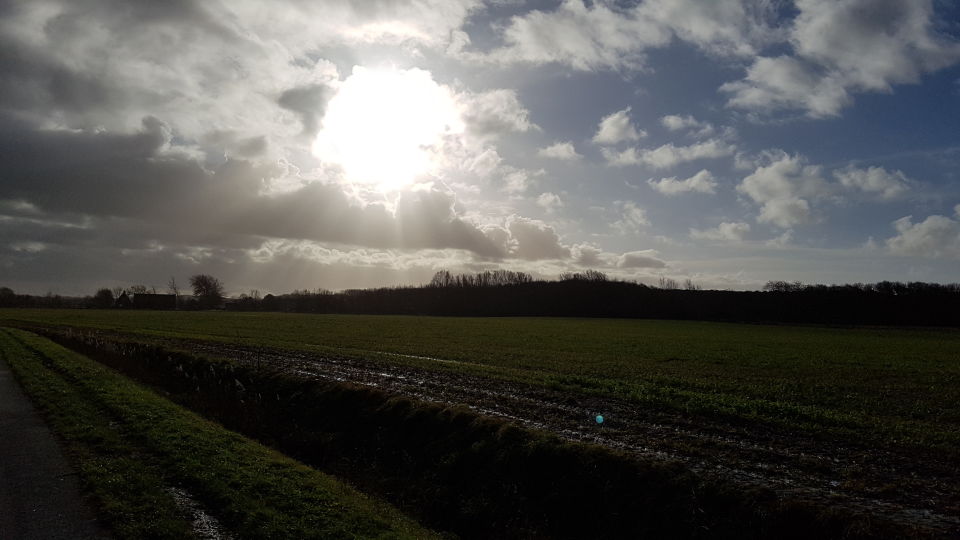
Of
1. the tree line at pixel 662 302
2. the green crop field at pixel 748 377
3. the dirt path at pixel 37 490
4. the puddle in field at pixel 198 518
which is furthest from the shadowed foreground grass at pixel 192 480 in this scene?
the tree line at pixel 662 302

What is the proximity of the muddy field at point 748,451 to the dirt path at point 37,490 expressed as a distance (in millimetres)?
10640

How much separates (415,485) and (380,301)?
569 ft

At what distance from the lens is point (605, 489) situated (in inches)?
482

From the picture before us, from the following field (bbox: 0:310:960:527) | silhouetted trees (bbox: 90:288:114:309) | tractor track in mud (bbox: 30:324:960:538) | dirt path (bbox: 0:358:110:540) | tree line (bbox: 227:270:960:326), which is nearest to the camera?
dirt path (bbox: 0:358:110:540)

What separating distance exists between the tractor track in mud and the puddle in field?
29.1ft

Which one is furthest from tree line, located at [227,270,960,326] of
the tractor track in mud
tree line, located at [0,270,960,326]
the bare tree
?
the tractor track in mud

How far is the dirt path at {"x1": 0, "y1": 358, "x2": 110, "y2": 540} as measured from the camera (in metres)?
8.60

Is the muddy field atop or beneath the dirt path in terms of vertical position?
beneath

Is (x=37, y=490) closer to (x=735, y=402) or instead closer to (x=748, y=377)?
(x=735, y=402)

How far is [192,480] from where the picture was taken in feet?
36.9

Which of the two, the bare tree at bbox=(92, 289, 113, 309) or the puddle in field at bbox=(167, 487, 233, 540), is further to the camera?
the bare tree at bbox=(92, 289, 113, 309)

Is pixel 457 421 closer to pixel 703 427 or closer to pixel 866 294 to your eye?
pixel 703 427

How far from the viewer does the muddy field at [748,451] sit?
10.7 m

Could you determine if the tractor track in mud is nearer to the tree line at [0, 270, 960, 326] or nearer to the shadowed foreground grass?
the shadowed foreground grass
